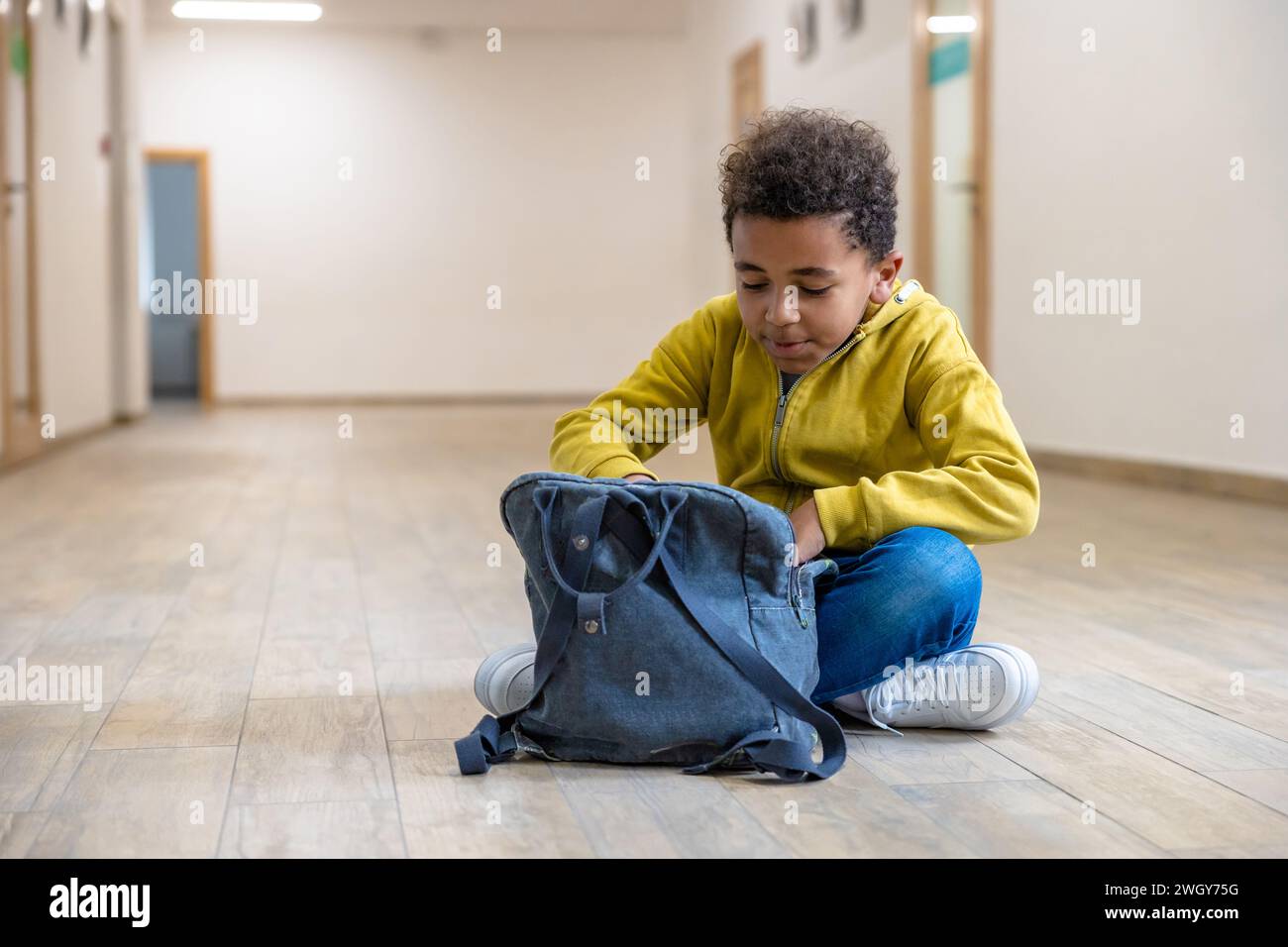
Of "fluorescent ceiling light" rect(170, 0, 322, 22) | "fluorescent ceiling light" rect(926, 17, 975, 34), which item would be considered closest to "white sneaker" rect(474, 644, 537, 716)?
"fluorescent ceiling light" rect(926, 17, 975, 34)

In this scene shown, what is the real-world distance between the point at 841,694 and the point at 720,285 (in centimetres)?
840

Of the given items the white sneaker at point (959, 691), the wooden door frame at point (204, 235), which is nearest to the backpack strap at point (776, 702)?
the white sneaker at point (959, 691)

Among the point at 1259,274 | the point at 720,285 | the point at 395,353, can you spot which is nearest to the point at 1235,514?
the point at 1259,274

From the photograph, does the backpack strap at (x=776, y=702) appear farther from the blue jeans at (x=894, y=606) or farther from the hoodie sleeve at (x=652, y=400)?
the hoodie sleeve at (x=652, y=400)

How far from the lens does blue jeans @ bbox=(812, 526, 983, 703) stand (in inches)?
63.1

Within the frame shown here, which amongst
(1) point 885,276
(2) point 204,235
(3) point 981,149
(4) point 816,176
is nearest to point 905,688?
(1) point 885,276

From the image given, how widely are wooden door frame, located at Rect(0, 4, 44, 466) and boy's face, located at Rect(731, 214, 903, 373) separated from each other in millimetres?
4333

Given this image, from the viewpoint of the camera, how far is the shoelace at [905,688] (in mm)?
1654

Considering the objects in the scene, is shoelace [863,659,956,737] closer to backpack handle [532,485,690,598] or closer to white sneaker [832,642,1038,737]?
white sneaker [832,642,1038,737]

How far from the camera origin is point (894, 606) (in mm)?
1607

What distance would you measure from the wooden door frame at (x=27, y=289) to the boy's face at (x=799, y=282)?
433 centimetres

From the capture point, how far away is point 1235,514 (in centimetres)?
387
